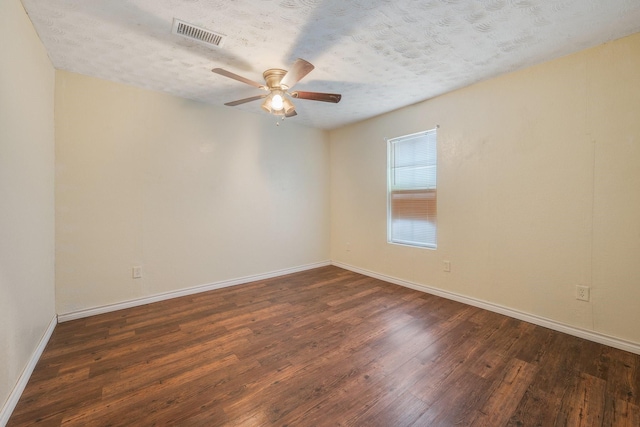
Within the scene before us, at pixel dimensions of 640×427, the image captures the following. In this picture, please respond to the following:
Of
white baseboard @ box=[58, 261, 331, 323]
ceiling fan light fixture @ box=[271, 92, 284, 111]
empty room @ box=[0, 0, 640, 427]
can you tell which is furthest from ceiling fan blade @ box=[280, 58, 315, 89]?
white baseboard @ box=[58, 261, 331, 323]

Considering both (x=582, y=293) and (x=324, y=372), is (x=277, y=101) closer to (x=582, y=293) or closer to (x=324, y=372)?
(x=324, y=372)

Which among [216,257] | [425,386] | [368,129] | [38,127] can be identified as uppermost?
[368,129]

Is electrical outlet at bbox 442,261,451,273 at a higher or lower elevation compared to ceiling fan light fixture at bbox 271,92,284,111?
lower

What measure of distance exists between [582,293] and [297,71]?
3.03 metres

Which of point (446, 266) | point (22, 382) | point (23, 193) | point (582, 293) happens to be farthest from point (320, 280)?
point (23, 193)

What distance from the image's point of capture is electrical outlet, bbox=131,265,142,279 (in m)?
2.91

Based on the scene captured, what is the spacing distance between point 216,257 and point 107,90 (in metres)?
2.22

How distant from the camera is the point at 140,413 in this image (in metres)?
1.43

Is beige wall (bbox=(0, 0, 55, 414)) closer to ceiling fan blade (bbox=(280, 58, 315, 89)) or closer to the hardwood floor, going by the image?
the hardwood floor

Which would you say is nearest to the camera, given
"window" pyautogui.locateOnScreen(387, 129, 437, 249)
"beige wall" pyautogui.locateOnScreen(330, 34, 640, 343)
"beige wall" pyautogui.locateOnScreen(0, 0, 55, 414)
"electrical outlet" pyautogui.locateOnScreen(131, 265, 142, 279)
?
"beige wall" pyautogui.locateOnScreen(0, 0, 55, 414)

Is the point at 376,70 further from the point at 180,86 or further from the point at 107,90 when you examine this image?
the point at 107,90

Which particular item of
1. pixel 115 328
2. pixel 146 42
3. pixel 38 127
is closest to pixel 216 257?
pixel 115 328

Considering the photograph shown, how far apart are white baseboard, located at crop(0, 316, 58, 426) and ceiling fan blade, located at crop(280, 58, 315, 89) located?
8.77 ft

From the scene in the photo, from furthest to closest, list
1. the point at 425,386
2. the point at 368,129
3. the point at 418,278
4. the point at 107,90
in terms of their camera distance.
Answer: the point at 368,129
the point at 418,278
the point at 107,90
the point at 425,386
